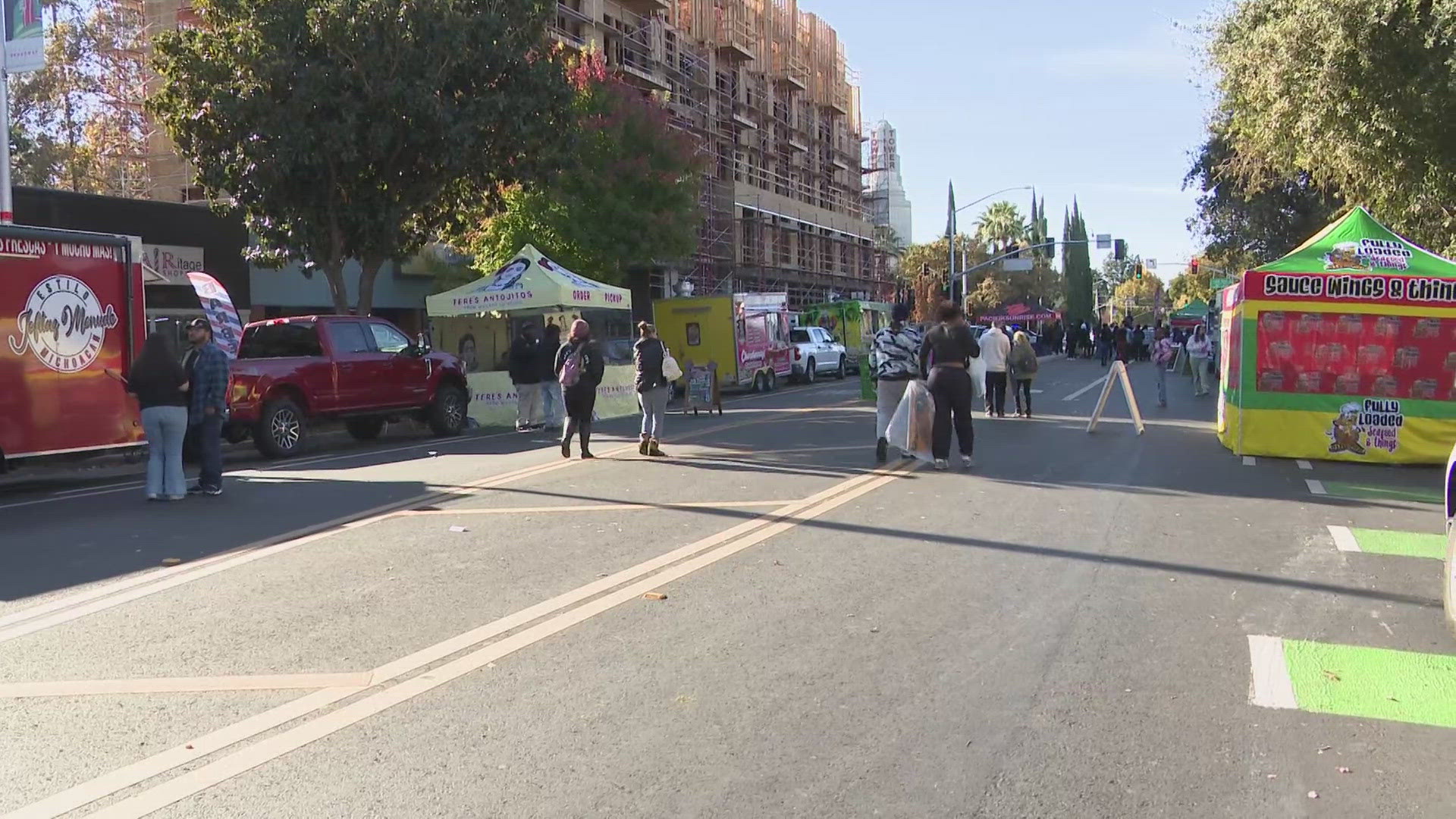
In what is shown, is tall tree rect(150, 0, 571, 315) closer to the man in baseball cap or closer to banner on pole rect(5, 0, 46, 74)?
banner on pole rect(5, 0, 46, 74)

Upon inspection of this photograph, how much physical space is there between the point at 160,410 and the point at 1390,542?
10.6 metres

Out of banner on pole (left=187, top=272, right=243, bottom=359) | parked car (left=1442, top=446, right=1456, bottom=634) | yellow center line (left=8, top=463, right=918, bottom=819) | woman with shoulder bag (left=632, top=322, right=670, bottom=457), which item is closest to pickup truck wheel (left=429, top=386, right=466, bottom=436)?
banner on pole (left=187, top=272, right=243, bottom=359)

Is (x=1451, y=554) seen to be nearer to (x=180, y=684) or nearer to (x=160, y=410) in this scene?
(x=180, y=684)

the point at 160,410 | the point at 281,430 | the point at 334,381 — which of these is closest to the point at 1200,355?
the point at 334,381

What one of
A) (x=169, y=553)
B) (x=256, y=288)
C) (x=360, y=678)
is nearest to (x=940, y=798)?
(x=360, y=678)

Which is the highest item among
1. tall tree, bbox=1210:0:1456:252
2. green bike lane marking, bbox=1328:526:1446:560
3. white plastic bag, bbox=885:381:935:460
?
tall tree, bbox=1210:0:1456:252

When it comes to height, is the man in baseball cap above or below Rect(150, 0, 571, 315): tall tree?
below

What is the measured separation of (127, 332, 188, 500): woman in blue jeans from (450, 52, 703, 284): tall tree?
18.5 m

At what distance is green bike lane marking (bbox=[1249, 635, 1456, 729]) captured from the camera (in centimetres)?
475

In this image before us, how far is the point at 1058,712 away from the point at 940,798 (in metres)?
1.04

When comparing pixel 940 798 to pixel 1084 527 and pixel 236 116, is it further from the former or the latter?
pixel 236 116

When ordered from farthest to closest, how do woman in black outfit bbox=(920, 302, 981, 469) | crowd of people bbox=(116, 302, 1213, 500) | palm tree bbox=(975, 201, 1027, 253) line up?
palm tree bbox=(975, 201, 1027, 253), woman in black outfit bbox=(920, 302, 981, 469), crowd of people bbox=(116, 302, 1213, 500)

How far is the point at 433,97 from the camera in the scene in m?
19.1

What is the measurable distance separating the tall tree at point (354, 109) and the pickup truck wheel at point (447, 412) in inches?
151
